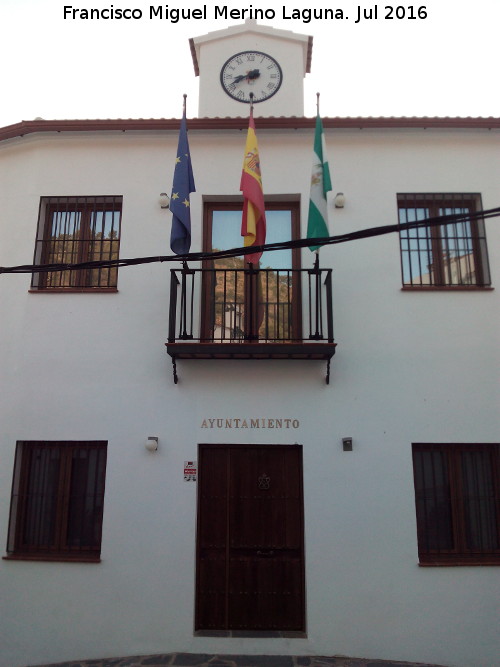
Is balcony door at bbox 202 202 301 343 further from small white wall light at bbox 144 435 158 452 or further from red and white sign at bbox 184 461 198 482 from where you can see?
red and white sign at bbox 184 461 198 482

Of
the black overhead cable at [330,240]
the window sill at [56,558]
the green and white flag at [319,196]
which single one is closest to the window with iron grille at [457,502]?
the green and white flag at [319,196]

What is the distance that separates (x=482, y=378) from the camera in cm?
716

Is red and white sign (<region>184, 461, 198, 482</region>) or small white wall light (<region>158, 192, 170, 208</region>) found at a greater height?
small white wall light (<region>158, 192, 170, 208</region>)

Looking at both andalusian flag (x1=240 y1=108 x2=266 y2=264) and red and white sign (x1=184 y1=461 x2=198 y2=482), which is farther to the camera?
red and white sign (x1=184 y1=461 x2=198 y2=482)

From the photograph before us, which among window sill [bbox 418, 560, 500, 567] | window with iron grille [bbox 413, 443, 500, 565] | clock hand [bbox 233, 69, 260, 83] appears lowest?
window sill [bbox 418, 560, 500, 567]

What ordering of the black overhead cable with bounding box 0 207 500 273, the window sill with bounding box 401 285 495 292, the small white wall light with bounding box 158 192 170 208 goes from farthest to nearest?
the small white wall light with bounding box 158 192 170 208
the window sill with bounding box 401 285 495 292
the black overhead cable with bounding box 0 207 500 273

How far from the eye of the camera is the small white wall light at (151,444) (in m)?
6.93

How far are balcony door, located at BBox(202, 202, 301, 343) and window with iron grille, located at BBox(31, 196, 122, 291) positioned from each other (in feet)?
4.64

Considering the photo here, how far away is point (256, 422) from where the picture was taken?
279 inches

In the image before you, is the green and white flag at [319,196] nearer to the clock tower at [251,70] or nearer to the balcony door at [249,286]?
the balcony door at [249,286]

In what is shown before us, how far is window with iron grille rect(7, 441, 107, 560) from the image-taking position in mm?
6992

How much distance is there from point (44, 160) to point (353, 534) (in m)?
6.92

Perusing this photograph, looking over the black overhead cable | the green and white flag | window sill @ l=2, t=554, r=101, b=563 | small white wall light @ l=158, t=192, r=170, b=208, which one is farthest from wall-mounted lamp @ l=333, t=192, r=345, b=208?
window sill @ l=2, t=554, r=101, b=563

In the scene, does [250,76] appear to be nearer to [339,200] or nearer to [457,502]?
[339,200]
